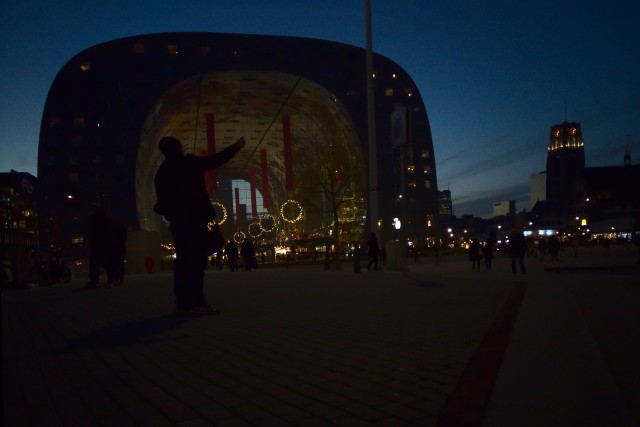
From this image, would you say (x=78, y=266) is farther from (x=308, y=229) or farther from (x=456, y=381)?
(x=308, y=229)

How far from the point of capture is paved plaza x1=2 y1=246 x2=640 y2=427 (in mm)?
2637

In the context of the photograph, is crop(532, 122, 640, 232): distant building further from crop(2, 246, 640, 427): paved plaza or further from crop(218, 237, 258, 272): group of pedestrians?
crop(2, 246, 640, 427): paved plaza

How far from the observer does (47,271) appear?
17859 millimetres

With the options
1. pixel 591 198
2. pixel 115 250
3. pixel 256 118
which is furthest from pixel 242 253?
pixel 591 198

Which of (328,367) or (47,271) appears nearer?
(328,367)

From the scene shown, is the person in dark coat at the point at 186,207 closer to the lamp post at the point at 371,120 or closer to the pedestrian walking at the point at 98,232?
the pedestrian walking at the point at 98,232

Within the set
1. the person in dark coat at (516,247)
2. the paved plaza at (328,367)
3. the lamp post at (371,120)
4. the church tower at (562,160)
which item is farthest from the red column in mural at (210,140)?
the church tower at (562,160)

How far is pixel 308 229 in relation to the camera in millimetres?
64250

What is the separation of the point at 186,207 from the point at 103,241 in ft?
23.6

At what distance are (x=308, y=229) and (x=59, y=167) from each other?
3053 centimetres

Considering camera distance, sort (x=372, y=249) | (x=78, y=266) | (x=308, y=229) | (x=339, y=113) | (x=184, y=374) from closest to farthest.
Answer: (x=184, y=374)
(x=372, y=249)
(x=78, y=266)
(x=339, y=113)
(x=308, y=229)

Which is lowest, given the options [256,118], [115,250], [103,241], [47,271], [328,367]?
[328,367]

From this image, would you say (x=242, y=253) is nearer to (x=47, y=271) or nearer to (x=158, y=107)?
(x=47, y=271)

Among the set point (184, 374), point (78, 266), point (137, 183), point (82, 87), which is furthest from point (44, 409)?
point (82, 87)
